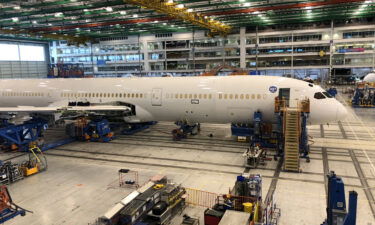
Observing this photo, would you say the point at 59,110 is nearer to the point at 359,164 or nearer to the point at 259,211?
the point at 259,211

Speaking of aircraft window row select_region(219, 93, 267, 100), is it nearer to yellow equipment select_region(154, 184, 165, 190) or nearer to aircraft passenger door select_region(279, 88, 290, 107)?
aircraft passenger door select_region(279, 88, 290, 107)

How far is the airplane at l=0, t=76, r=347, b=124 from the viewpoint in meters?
19.4

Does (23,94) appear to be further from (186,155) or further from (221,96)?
(221,96)

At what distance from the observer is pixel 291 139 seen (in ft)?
55.8

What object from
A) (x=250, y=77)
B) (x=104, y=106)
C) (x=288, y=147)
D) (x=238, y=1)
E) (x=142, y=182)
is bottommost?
(x=142, y=182)

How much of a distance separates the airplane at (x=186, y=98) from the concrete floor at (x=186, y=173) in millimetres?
2309

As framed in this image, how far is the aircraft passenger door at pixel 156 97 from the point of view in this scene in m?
22.7

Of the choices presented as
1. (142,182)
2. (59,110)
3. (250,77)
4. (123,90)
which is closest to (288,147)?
(250,77)

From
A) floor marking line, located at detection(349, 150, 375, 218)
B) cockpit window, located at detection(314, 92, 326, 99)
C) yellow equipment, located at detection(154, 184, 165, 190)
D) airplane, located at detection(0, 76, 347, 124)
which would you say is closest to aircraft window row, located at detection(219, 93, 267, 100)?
airplane, located at detection(0, 76, 347, 124)

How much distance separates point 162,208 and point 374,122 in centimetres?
2667

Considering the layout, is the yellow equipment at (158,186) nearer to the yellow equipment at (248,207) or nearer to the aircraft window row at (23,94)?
the yellow equipment at (248,207)

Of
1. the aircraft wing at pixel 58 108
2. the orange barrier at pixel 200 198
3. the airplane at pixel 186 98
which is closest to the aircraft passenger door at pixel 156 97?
the airplane at pixel 186 98

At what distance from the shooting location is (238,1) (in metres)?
39.1

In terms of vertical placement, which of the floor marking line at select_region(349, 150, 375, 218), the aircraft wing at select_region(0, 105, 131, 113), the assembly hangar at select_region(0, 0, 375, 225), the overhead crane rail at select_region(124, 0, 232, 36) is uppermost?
the overhead crane rail at select_region(124, 0, 232, 36)
